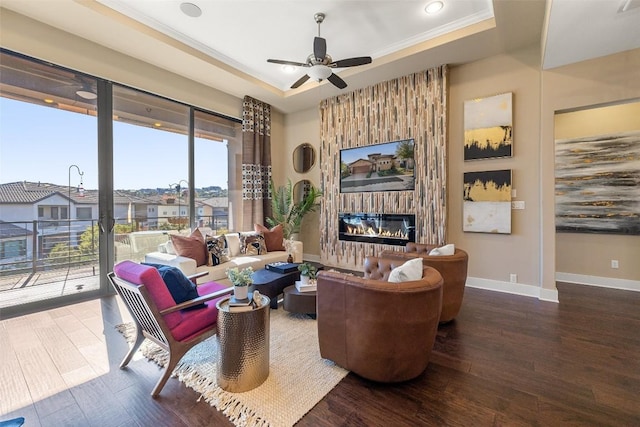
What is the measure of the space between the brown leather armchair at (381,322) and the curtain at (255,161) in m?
3.81

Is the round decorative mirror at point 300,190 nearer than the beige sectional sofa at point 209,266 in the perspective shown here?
No

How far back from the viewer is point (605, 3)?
7.56 feet

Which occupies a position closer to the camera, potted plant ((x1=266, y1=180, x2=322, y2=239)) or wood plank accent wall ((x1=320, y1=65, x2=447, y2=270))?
wood plank accent wall ((x1=320, y1=65, x2=447, y2=270))

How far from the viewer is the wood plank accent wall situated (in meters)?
4.17

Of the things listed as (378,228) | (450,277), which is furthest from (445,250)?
(378,228)

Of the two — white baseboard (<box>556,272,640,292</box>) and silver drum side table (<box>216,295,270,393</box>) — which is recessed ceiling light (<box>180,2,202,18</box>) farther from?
white baseboard (<box>556,272,640,292</box>)

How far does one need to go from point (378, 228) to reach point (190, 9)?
406 centimetres

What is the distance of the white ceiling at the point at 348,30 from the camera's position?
2.79 meters

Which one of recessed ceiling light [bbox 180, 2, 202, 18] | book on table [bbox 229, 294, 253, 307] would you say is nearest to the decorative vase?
book on table [bbox 229, 294, 253, 307]

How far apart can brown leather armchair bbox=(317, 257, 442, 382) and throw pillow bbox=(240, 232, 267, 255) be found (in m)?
2.52

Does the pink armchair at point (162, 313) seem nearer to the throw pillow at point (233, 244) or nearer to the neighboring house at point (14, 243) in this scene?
the throw pillow at point (233, 244)

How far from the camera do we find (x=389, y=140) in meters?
4.65

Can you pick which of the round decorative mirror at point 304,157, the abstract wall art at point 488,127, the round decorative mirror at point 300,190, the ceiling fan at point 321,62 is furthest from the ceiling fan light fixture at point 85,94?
the abstract wall art at point 488,127

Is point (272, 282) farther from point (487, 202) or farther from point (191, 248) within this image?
point (487, 202)
